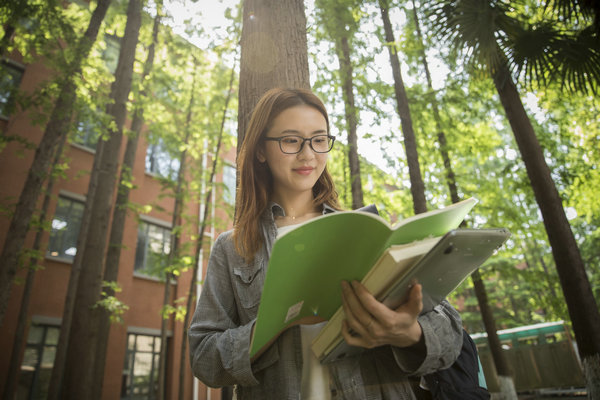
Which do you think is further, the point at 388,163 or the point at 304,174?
the point at 388,163

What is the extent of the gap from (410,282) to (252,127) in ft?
3.47

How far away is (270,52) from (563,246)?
539 cm

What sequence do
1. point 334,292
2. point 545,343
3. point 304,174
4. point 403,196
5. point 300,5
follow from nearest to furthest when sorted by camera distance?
point 334,292, point 304,174, point 300,5, point 403,196, point 545,343

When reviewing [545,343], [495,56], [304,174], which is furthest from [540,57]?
[545,343]

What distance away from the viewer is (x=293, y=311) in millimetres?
1089

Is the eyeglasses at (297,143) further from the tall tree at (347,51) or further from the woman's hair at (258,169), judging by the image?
the tall tree at (347,51)

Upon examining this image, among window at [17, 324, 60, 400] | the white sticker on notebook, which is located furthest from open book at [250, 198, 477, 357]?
window at [17, 324, 60, 400]

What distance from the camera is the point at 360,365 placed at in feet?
4.26

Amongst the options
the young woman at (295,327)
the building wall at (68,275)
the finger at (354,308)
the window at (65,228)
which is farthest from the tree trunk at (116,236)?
the finger at (354,308)

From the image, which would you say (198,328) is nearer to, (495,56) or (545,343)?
(495,56)

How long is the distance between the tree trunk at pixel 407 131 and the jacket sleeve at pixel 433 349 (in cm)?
548

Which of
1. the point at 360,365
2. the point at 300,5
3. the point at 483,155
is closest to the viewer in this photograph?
the point at 360,365

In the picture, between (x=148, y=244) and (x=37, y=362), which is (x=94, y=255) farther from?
(x=148, y=244)

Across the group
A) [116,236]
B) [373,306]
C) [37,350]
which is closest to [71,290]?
[116,236]
